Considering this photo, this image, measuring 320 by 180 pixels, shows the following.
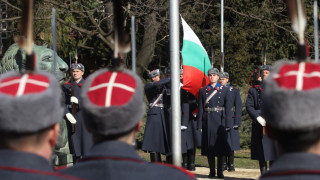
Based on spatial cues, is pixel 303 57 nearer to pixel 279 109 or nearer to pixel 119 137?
pixel 279 109

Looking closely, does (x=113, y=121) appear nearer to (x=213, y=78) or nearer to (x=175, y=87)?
(x=175, y=87)

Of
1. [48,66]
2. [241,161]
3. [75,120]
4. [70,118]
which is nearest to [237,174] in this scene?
[241,161]

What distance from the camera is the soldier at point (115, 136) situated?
319 centimetres

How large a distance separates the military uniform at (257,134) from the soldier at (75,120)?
2.38 metres

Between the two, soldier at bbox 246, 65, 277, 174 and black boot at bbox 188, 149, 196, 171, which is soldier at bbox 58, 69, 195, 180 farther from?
black boot at bbox 188, 149, 196, 171

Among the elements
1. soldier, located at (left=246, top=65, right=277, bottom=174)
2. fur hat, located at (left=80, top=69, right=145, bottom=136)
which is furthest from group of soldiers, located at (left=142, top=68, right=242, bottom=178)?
fur hat, located at (left=80, top=69, right=145, bottom=136)

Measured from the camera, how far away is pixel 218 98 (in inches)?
511

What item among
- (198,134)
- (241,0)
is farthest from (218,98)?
(241,0)

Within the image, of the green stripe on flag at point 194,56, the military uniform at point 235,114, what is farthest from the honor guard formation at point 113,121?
the military uniform at point 235,114

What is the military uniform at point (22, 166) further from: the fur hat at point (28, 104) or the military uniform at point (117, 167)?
the military uniform at point (117, 167)

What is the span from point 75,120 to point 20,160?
9.40 m

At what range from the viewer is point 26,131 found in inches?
114

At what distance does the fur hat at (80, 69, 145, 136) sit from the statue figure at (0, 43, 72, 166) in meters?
9.73

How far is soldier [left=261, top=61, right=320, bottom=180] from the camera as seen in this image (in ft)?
9.37
